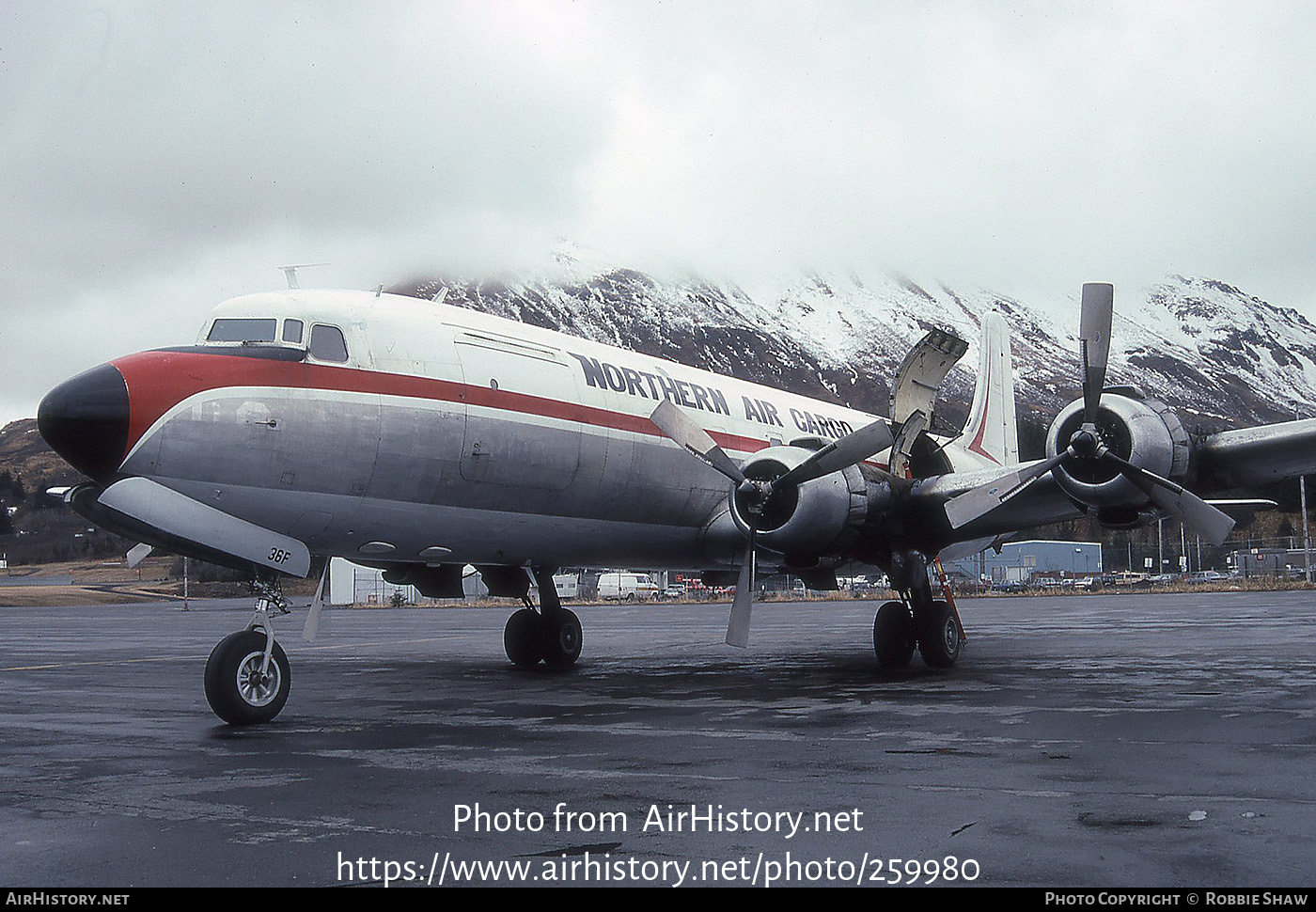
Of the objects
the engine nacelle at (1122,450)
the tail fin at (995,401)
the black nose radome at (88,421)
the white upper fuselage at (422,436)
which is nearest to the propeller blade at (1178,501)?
the engine nacelle at (1122,450)

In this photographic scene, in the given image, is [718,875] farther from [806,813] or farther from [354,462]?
[354,462]

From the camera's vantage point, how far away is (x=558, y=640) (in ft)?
60.4

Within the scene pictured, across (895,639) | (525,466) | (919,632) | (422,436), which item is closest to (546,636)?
(525,466)

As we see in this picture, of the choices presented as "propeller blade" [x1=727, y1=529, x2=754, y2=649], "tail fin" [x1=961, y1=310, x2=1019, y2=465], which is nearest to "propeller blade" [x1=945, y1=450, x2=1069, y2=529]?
"propeller blade" [x1=727, y1=529, x2=754, y2=649]

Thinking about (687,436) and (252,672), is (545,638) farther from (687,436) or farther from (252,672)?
(252,672)

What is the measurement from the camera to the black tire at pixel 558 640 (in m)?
18.4

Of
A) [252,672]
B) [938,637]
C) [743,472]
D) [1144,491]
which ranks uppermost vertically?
[743,472]

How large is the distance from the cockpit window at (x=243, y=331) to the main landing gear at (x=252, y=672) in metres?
2.54

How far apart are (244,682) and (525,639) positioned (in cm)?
754

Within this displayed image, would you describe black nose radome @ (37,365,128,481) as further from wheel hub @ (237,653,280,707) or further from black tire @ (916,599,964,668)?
black tire @ (916,599,964,668)

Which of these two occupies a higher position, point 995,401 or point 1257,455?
point 995,401

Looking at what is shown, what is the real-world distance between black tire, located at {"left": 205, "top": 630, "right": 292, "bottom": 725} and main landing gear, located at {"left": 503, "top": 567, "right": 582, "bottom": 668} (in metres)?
6.91

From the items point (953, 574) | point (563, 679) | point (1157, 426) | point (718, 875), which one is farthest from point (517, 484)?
point (953, 574)

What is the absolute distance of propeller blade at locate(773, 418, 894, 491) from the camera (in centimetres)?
1444
